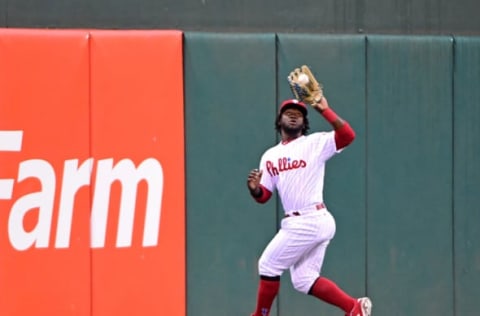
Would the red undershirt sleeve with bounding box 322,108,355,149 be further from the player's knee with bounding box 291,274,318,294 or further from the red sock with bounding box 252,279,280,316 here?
the red sock with bounding box 252,279,280,316

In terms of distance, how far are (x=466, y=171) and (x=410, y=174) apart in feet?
1.63

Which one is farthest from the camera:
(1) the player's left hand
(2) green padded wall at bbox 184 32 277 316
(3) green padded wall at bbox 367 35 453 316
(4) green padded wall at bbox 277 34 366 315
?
(3) green padded wall at bbox 367 35 453 316

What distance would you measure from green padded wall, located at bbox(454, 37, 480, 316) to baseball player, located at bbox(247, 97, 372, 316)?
7.12 feet

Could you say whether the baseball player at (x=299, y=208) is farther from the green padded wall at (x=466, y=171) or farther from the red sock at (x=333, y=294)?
the green padded wall at (x=466, y=171)

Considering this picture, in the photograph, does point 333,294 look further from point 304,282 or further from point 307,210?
point 307,210

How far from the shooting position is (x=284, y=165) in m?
8.09

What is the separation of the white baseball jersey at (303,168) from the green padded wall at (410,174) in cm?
173

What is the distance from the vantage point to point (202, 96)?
30.9 ft

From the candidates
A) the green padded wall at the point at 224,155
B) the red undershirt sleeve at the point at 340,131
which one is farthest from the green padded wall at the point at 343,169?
the red undershirt sleeve at the point at 340,131

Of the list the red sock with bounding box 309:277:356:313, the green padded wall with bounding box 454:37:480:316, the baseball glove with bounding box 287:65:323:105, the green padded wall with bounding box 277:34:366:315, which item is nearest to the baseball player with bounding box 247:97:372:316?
the red sock with bounding box 309:277:356:313

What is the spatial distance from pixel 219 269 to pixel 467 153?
230 centimetres

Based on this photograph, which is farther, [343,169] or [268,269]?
[343,169]

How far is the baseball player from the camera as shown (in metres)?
8.02

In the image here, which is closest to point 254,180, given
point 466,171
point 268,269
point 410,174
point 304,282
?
point 268,269
